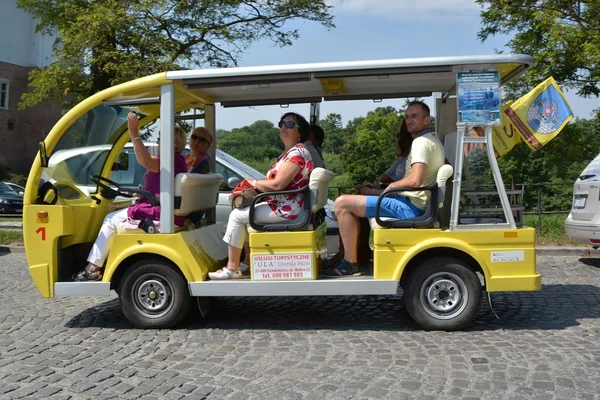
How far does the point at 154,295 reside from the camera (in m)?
5.88

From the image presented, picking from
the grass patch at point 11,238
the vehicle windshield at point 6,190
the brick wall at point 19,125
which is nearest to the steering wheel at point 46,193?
the grass patch at point 11,238

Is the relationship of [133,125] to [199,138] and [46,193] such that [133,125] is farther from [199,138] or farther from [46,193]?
[199,138]

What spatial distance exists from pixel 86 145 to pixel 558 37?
9.64 meters

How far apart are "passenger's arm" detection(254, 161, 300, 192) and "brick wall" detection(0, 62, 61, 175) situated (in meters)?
36.3

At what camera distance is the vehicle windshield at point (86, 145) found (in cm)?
614

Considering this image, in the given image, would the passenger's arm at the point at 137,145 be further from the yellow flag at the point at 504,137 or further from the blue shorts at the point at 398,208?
the yellow flag at the point at 504,137

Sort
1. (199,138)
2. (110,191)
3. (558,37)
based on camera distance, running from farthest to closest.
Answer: (558,37) → (199,138) → (110,191)

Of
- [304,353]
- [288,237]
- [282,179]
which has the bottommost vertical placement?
[304,353]

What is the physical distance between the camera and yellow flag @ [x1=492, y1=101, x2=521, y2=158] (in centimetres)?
586

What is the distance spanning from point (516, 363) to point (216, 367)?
218 centimetres

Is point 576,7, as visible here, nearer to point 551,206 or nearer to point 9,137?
point 551,206

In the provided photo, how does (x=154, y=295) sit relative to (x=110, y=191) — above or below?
below

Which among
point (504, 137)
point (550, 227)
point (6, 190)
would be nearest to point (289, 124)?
point (504, 137)

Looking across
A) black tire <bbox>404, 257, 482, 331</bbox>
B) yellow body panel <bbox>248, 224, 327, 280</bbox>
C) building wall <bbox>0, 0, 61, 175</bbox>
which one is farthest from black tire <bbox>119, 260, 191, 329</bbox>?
building wall <bbox>0, 0, 61, 175</bbox>
